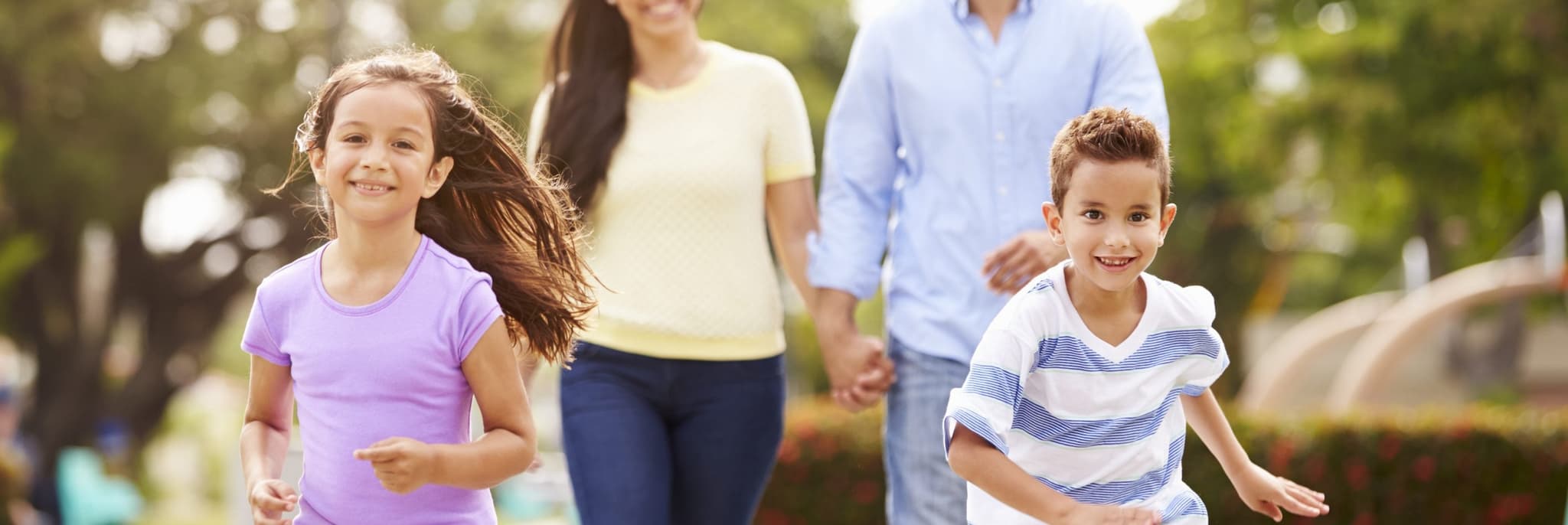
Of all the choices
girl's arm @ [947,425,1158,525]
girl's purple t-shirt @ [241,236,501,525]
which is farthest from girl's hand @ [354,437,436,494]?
girl's arm @ [947,425,1158,525]

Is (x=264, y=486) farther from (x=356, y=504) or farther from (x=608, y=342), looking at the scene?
(x=608, y=342)

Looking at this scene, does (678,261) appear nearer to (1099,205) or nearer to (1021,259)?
(1021,259)

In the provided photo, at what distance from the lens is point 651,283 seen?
153 inches

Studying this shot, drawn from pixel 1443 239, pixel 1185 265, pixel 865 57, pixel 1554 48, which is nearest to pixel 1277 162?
pixel 1554 48

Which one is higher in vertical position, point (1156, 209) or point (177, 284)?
point (1156, 209)

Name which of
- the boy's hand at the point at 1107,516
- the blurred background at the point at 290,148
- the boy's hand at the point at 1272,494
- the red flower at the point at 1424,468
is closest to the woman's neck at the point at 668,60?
the boy's hand at the point at 1272,494

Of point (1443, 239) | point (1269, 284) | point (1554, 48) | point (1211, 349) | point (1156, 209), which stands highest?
point (1156, 209)

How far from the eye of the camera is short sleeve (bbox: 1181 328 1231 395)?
9.50ft

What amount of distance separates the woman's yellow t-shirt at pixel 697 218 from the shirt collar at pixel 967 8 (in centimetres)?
43

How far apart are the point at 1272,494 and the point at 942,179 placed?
1.16 metres

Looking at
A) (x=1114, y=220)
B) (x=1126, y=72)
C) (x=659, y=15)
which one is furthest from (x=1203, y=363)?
(x=659, y=15)

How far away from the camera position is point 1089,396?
2807 mm

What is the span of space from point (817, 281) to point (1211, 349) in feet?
3.98

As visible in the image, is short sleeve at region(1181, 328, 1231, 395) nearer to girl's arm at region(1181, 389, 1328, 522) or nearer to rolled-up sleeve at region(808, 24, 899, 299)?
girl's arm at region(1181, 389, 1328, 522)
